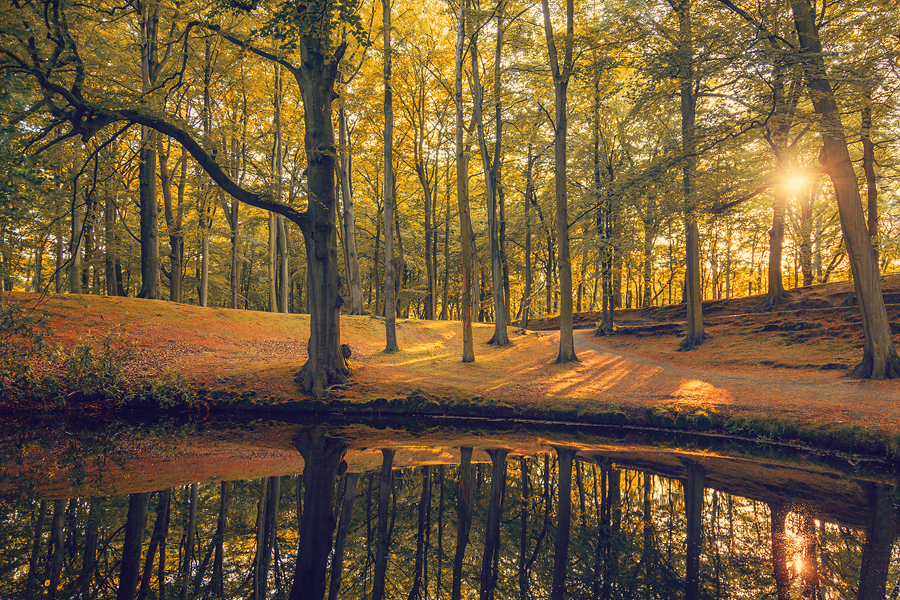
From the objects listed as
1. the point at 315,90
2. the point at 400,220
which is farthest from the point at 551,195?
the point at 315,90

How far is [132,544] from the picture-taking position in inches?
147

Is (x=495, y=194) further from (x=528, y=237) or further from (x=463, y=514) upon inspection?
(x=463, y=514)

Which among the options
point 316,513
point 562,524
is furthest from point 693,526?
point 316,513

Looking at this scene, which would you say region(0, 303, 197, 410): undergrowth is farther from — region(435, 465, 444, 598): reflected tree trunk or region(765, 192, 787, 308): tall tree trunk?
region(765, 192, 787, 308): tall tree trunk

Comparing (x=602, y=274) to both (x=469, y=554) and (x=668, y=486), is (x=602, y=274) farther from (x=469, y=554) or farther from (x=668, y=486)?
(x=469, y=554)

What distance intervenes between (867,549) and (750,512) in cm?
101

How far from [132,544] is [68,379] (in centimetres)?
720

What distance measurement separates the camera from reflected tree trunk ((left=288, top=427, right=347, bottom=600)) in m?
3.38

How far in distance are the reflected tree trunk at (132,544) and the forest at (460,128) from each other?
4.17m

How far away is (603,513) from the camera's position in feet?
16.1

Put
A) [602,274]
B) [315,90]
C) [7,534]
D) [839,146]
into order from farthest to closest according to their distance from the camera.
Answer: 1. [602,274]
2. [839,146]
3. [315,90]
4. [7,534]

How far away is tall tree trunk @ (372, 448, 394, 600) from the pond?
2 centimetres

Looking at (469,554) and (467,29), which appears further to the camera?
(467,29)

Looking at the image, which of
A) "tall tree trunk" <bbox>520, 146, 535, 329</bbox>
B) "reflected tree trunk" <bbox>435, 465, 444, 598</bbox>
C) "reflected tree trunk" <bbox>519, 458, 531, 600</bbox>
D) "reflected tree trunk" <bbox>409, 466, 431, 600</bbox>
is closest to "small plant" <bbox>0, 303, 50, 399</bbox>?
"reflected tree trunk" <bbox>409, 466, 431, 600</bbox>
